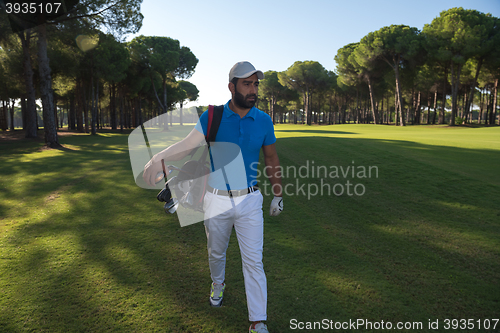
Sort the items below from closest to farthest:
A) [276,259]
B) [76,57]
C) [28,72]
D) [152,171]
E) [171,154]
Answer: [152,171] < [171,154] < [276,259] < [28,72] < [76,57]

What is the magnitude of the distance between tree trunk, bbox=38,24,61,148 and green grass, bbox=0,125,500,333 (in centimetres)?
1145

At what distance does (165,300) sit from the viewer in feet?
10.8

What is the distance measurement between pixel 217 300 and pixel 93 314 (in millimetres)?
1275

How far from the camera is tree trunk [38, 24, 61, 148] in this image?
667 inches

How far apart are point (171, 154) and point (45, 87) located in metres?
19.1

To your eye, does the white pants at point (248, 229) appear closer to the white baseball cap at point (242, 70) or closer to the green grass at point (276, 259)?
the green grass at point (276, 259)

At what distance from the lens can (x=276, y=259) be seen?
14.0 feet

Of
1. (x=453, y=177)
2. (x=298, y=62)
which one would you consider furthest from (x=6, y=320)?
(x=298, y=62)

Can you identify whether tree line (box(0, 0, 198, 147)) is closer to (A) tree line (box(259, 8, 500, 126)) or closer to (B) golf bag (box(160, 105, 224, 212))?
(B) golf bag (box(160, 105, 224, 212))

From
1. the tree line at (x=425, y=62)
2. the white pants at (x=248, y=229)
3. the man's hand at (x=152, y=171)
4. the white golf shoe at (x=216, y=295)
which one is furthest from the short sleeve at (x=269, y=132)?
the tree line at (x=425, y=62)

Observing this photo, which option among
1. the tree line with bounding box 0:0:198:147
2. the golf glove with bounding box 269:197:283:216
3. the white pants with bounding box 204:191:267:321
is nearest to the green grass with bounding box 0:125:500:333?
the white pants with bounding box 204:191:267:321

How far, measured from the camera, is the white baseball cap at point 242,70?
276 cm

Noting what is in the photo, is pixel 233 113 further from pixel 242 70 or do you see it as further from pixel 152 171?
pixel 152 171

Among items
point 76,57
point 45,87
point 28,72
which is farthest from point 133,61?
point 45,87
